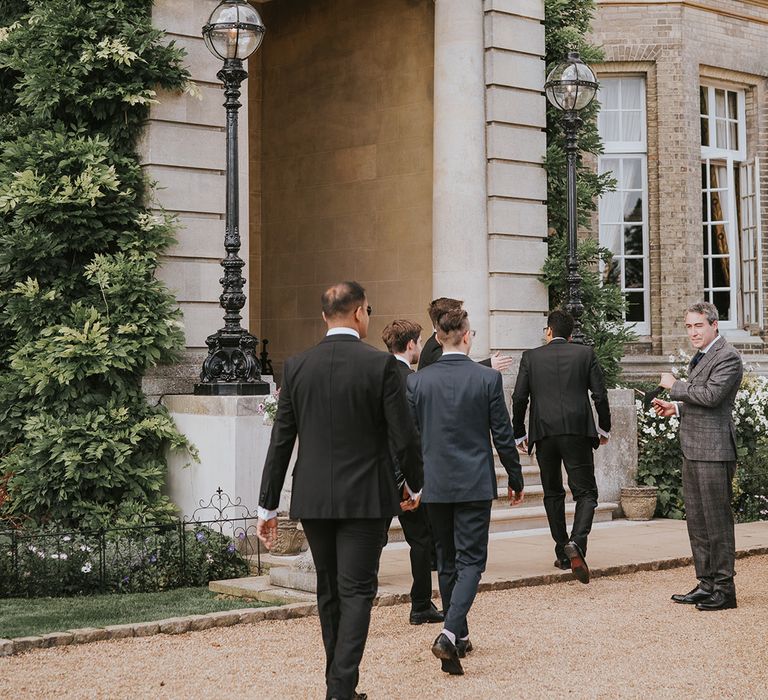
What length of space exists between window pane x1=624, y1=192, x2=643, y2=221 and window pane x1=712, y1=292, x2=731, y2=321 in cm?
183

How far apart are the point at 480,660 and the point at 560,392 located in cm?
306

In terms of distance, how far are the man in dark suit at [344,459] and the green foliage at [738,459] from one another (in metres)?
7.88

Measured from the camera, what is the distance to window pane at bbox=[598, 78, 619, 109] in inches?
726

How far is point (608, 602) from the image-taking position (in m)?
8.41

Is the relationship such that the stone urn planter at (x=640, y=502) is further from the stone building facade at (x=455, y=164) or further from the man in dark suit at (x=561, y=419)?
the man in dark suit at (x=561, y=419)

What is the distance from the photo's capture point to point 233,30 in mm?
10422

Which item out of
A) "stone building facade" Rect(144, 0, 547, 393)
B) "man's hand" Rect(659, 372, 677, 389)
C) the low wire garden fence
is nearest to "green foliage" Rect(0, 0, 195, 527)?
"stone building facade" Rect(144, 0, 547, 393)

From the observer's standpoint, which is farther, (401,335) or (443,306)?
(401,335)

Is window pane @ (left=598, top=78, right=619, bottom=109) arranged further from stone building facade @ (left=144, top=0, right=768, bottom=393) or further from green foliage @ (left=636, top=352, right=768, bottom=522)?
green foliage @ (left=636, top=352, right=768, bottom=522)

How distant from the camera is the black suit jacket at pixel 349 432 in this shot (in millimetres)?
5500

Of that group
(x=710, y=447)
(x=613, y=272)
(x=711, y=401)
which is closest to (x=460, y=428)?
(x=711, y=401)

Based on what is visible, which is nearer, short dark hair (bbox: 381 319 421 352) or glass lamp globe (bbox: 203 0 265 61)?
short dark hair (bbox: 381 319 421 352)

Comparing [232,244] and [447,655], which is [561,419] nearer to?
[232,244]

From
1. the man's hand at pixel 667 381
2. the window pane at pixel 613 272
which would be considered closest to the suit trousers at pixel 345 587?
the man's hand at pixel 667 381
